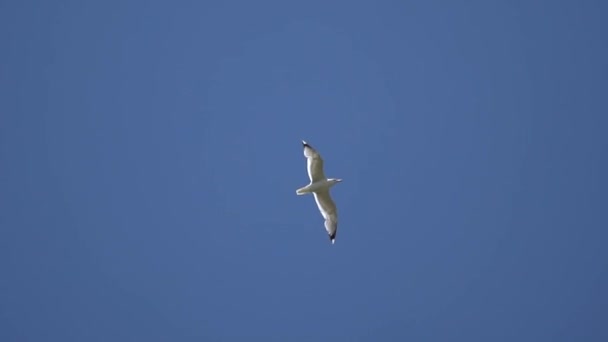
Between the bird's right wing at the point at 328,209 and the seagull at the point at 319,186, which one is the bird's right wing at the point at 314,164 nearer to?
the seagull at the point at 319,186

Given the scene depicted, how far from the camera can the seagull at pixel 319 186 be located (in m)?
19.8

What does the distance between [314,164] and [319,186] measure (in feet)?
1.86

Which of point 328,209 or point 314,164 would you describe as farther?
point 328,209

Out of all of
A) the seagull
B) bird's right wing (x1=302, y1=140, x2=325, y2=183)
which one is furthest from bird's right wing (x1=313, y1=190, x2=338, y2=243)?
bird's right wing (x1=302, y1=140, x2=325, y2=183)

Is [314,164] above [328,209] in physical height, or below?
above

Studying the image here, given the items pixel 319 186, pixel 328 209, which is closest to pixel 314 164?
pixel 319 186

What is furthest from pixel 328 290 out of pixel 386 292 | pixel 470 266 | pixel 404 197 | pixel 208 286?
pixel 404 197

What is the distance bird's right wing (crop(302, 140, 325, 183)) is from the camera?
1973cm

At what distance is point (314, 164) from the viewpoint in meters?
20.0

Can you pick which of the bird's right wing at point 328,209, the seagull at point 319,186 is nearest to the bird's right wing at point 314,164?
the seagull at point 319,186

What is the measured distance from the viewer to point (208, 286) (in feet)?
505

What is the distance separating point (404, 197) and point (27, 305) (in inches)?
3783

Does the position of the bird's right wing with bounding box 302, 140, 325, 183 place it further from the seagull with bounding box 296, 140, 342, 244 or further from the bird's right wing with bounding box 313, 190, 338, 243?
the bird's right wing with bounding box 313, 190, 338, 243

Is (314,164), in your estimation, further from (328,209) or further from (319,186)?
(328,209)
